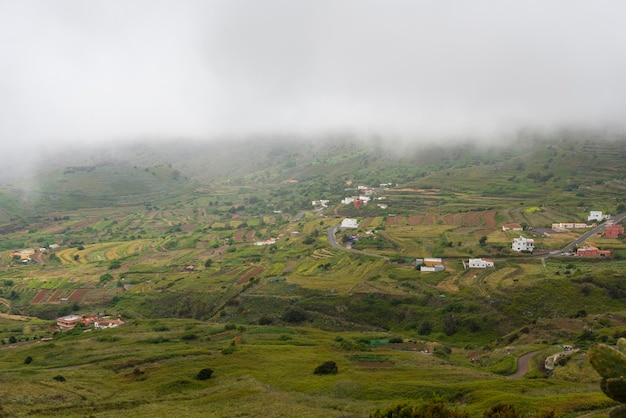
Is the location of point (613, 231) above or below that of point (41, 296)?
above

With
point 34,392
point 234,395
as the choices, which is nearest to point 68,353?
point 34,392

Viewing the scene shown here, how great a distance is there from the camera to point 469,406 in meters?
46.1

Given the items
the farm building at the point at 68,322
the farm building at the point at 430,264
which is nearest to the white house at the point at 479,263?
the farm building at the point at 430,264

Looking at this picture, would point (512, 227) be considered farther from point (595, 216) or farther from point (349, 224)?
point (349, 224)

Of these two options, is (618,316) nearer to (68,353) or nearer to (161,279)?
(68,353)

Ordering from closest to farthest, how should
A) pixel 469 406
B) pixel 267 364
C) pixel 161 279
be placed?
pixel 469 406 → pixel 267 364 → pixel 161 279

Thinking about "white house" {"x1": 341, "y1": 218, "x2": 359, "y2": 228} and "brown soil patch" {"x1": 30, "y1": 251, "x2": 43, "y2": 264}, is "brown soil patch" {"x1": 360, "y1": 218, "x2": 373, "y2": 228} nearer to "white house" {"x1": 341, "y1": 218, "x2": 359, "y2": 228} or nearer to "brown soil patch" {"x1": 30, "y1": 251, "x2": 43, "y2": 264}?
"white house" {"x1": 341, "y1": 218, "x2": 359, "y2": 228}

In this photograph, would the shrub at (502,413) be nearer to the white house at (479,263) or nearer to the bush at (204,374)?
the bush at (204,374)

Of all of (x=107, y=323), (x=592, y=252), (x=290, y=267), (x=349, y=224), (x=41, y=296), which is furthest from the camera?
(x=349, y=224)

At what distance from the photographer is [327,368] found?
2463 inches

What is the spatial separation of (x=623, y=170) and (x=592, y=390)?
17907 centimetres

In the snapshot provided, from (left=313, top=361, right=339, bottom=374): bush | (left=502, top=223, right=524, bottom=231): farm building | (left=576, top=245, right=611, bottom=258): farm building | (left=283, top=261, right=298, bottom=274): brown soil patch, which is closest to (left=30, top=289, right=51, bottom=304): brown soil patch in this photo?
(left=283, top=261, right=298, bottom=274): brown soil patch

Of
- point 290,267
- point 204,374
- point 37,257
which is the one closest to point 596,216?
point 290,267

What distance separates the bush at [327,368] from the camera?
62.3 meters
